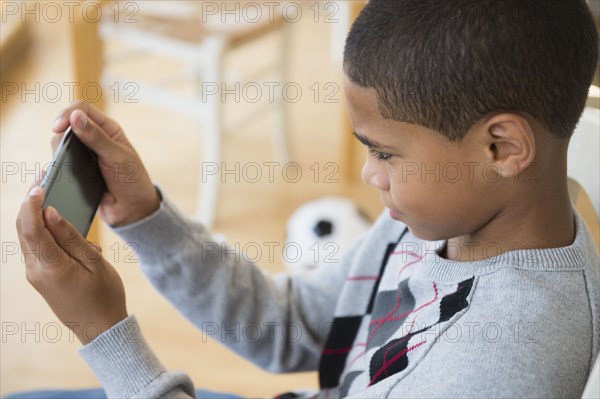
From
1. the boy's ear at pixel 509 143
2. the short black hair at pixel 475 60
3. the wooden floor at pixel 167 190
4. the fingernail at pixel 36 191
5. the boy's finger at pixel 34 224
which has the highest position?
the short black hair at pixel 475 60

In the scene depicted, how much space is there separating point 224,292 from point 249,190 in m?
1.43

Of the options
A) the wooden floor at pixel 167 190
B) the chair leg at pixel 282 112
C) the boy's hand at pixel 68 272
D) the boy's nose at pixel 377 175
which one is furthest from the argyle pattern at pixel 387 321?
the chair leg at pixel 282 112

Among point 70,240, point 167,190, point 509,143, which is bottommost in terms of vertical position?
point 167,190

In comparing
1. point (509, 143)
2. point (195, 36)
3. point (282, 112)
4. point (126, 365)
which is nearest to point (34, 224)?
point (126, 365)

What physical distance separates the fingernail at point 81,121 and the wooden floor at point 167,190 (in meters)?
0.88

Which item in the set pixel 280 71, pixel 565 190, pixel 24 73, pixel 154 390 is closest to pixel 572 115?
pixel 565 190

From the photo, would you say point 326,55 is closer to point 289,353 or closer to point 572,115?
point 289,353

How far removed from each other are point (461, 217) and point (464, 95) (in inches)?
4.7

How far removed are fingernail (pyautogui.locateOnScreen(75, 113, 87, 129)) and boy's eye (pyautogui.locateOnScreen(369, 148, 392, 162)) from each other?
1.00 ft

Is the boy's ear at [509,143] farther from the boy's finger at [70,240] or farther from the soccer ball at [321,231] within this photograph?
the soccer ball at [321,231]

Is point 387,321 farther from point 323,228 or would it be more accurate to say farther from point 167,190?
point 167,190

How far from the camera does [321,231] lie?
72.2 inches

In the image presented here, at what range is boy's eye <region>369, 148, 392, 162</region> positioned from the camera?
2.35ft

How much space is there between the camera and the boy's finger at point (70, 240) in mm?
708
